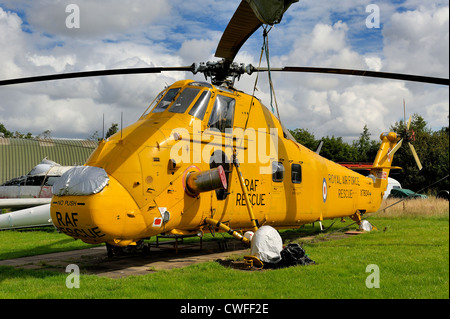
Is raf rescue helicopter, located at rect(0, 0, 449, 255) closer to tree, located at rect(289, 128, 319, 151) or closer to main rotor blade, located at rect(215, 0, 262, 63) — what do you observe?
main rotor blade, located at rect(215, 0, 262, 63)

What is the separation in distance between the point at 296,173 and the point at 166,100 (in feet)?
15.9

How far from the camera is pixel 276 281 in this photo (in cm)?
789

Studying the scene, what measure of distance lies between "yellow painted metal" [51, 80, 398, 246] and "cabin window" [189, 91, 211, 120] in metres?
0.07

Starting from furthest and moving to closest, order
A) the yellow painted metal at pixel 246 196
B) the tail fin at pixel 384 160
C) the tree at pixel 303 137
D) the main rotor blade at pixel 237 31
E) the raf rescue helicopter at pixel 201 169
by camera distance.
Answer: the tree at pixel 303 137
the tail fin at pixel 384 160
the yellow painted metal at pixel 246 196
the raf rescue helicopter at pixel 201 169
the main rotor blade at pixel 237 31

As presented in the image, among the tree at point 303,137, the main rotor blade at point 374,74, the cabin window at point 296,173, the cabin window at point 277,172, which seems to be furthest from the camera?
the tree at point 303,137

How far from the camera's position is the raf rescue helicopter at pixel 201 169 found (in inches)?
336

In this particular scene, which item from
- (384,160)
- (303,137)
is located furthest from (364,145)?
(384,160)

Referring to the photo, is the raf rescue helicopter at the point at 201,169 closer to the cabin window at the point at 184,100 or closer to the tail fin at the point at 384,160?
the cabin window at the point at 184,100

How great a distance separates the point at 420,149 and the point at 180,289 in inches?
1700

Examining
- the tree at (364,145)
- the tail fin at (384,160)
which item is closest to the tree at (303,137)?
the tree at (364,145)

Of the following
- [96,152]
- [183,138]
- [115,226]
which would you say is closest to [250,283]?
[115,226]

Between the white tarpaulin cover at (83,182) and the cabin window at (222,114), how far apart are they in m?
3.36

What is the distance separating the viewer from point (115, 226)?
8.61 m
